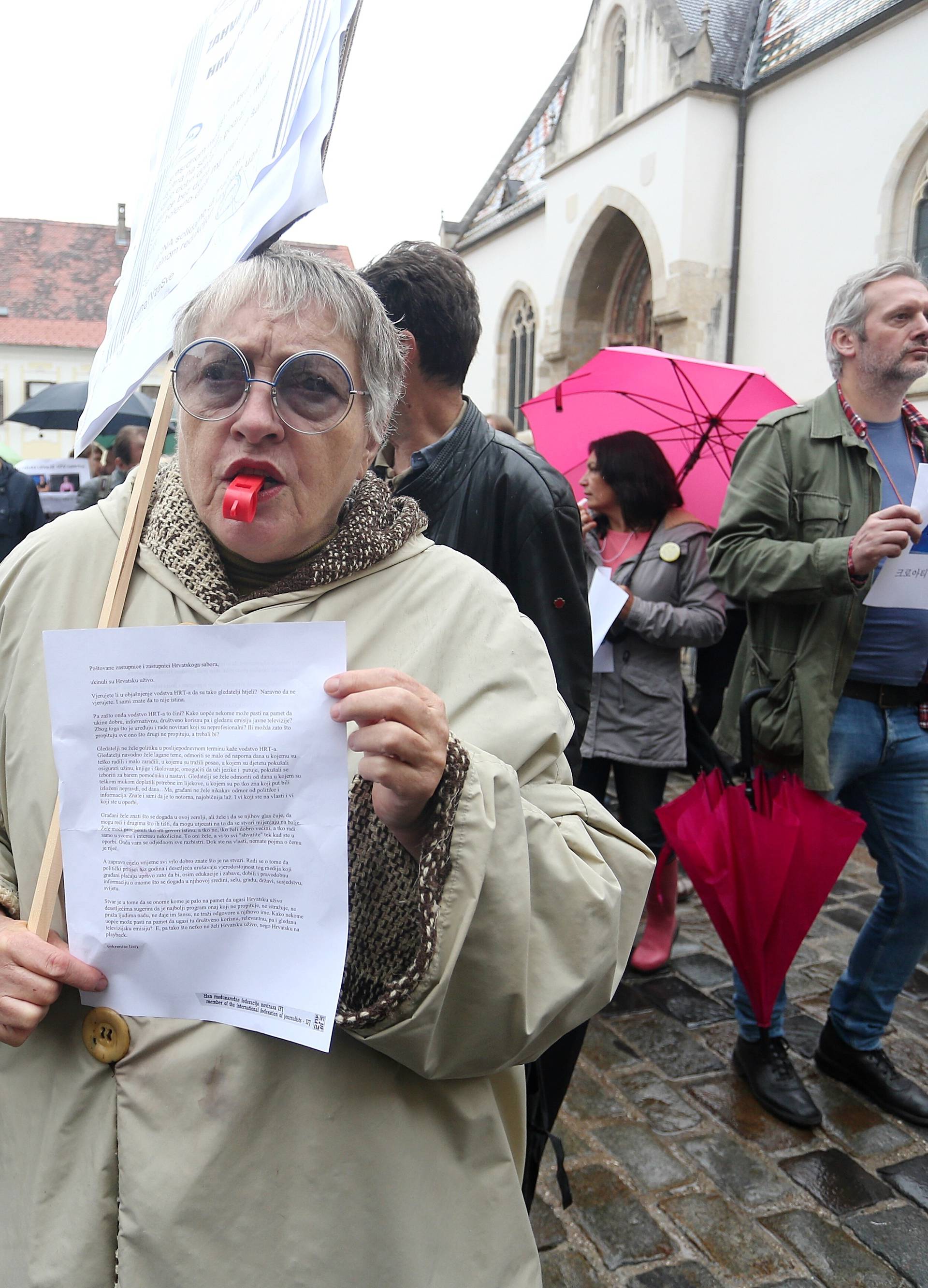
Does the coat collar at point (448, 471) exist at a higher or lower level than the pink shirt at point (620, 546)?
higher

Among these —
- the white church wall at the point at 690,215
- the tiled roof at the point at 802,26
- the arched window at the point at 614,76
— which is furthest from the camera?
the arched window at the point at 614,76

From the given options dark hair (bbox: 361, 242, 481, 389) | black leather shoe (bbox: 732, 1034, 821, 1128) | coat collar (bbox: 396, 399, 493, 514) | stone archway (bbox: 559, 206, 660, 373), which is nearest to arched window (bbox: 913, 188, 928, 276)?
stone archway (bbox: 559, 206, 660, 373)

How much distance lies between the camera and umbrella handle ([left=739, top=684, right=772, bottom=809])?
314 cm

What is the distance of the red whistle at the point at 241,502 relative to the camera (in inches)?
51.4

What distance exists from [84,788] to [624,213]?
16895mm

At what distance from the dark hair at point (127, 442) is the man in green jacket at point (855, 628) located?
19.1 feet

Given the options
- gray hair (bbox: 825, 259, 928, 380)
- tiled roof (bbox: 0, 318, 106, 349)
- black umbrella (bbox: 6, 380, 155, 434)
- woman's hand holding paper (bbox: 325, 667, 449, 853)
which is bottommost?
woman's hand holding paper (bbox: 325, 667, 449, 853)

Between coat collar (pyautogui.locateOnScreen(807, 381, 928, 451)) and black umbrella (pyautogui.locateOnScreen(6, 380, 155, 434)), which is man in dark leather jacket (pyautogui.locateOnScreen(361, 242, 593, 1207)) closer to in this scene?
coat collar (pyautogui.locateOnScreen(807, 381, 928, 451))

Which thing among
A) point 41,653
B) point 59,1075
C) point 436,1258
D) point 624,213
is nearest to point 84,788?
point 41,653

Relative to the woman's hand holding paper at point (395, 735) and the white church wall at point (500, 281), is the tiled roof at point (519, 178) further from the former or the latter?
the woman's hand holding paper at point (395, 735)

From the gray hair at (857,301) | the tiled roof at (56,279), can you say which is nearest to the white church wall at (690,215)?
the gray hair at (857,301)

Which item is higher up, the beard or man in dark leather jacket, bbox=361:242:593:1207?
the beard

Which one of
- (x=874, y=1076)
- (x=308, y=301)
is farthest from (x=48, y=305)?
(x=308, y=301)

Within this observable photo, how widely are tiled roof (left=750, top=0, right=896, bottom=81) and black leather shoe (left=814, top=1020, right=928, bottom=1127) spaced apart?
1223 centimetres
